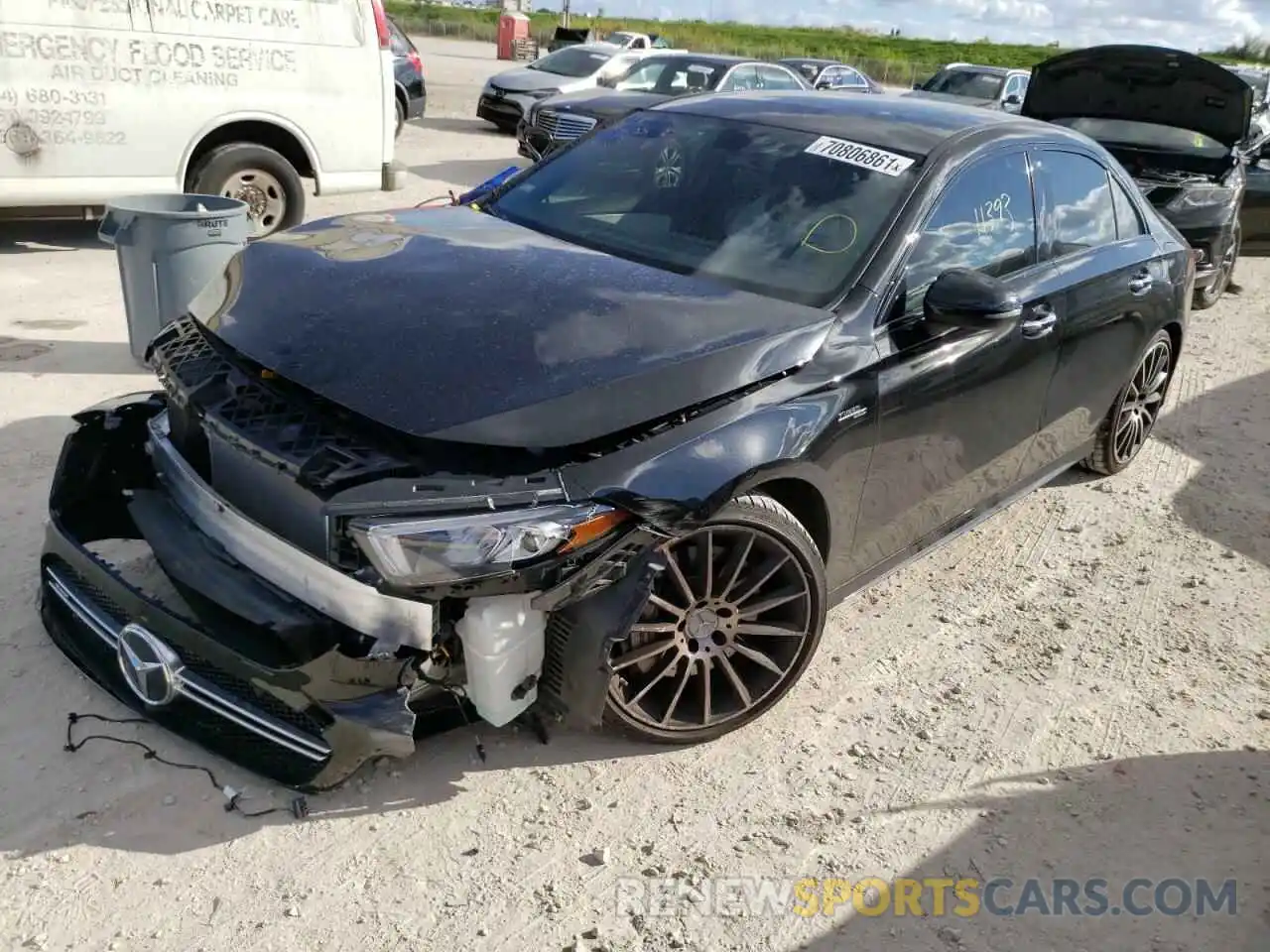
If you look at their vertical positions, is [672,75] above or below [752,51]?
below

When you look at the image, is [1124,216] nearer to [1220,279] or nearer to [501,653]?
[501,653]

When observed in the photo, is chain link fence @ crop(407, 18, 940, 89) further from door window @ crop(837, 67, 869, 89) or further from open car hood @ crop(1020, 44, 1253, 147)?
open car hood @ crop(1020, 44, 1253, 147)

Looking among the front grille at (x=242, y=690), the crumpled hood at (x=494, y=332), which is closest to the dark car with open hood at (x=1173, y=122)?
the crumpled hood at (x=494, y=332)

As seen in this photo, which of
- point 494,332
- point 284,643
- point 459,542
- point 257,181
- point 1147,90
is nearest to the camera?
point 459,542

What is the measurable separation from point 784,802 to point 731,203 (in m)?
1.97

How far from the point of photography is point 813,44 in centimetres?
6669

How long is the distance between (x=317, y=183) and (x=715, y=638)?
6190 millimetres

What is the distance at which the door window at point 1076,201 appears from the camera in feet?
13.2

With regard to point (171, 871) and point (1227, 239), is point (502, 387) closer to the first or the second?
point (171, 871)

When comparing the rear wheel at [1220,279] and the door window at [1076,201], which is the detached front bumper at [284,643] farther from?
the rear wheel at [1220,279]

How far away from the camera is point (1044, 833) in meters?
2.86

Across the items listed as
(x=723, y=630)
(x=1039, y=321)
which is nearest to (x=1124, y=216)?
(x=1039, y=321)

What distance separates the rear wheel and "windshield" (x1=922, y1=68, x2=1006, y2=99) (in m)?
9.22

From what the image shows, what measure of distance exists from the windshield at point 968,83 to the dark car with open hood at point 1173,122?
396 inches
